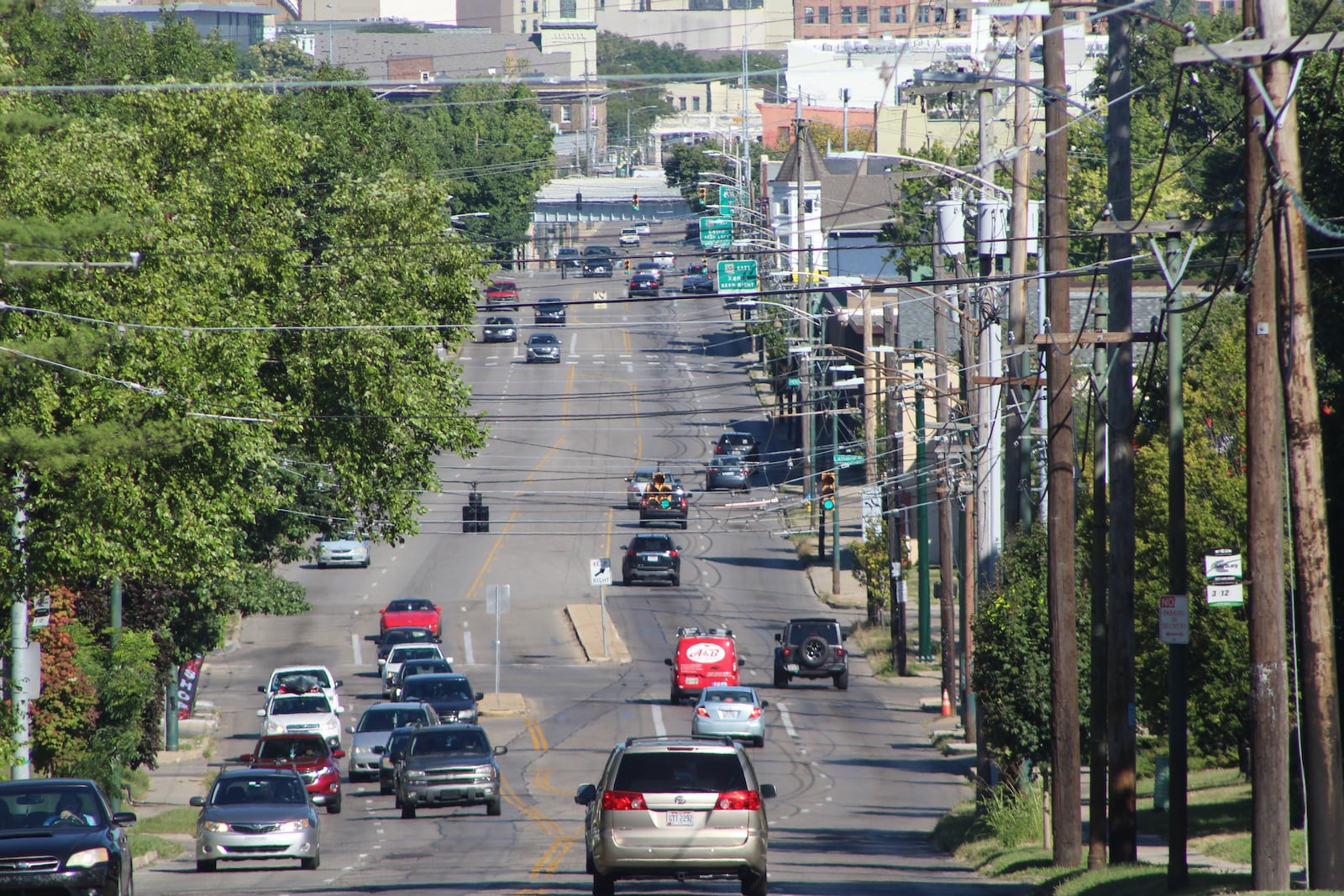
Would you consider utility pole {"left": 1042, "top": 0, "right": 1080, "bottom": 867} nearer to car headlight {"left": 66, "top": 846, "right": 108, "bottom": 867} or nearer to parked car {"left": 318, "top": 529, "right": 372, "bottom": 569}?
car headlight {"left": 66, "top": 846, "right": 108, "bottom": 867}

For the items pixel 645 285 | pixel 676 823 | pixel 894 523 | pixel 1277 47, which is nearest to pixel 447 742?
pixel 676 823

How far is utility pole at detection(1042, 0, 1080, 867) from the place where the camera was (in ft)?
67.9

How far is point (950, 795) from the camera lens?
1314 inches

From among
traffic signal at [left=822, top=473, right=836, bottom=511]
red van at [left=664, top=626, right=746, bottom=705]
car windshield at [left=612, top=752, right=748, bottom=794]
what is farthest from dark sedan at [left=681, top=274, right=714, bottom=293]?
car windshield at [left=612, top=752, right=748, bottom=794]

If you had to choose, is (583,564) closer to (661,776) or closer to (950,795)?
(950,795)

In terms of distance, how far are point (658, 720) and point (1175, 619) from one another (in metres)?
25.4

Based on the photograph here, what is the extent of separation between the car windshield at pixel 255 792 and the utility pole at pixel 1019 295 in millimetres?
10732

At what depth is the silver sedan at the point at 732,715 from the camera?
127ft

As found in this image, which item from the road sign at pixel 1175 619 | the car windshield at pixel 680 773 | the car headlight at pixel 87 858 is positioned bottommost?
the car headlight at pixel 87 858

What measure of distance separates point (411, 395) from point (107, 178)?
417 inches

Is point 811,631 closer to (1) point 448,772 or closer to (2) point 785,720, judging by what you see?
(2) point 785,720

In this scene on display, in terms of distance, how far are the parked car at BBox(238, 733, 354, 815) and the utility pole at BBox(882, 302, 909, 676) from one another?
19.2 metres

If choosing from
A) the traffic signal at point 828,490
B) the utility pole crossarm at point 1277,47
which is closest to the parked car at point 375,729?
the traffic signal at point 828,490

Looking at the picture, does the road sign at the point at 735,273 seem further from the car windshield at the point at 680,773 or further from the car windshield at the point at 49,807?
the car windshield at the point at 49,807
